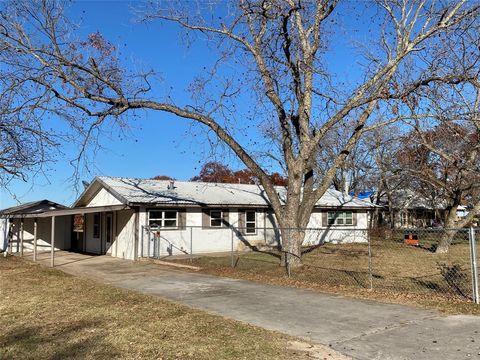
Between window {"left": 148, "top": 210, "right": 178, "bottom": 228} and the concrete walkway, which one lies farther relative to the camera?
window {"left": 148, "top": 210, "right": 178, "bottom": 228}

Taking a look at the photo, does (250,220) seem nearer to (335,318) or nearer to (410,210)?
(335,318)

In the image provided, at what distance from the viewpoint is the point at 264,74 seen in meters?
15.4

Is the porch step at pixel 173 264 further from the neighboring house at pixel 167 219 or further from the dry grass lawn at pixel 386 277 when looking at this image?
the neighboring house at pixel 167 219

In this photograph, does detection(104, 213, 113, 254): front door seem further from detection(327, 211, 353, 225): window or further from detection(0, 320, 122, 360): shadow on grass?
detection(0, 320, 122, 360): shadow on grass

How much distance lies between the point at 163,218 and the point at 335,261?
8.45 metres

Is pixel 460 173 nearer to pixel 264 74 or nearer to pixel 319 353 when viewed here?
pixel 264 74

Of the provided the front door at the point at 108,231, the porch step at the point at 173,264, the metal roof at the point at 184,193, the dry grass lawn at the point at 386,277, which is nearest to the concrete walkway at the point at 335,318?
the dry grass lawn at the point at 386,277

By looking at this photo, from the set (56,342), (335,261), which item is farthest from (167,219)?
(56,342)

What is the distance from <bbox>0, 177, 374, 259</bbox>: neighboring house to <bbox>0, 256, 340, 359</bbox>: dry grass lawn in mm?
9015

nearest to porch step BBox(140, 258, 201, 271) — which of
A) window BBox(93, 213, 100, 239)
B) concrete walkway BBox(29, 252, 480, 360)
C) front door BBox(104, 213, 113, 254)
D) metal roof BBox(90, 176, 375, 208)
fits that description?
concrete walkway BBox(29, 252, 480, 360)

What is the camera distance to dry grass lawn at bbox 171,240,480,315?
1010cm

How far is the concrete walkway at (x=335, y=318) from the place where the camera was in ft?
20.8

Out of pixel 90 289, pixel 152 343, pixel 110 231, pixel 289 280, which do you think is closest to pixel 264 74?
pixel 289 280

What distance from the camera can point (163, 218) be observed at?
22312 mm
